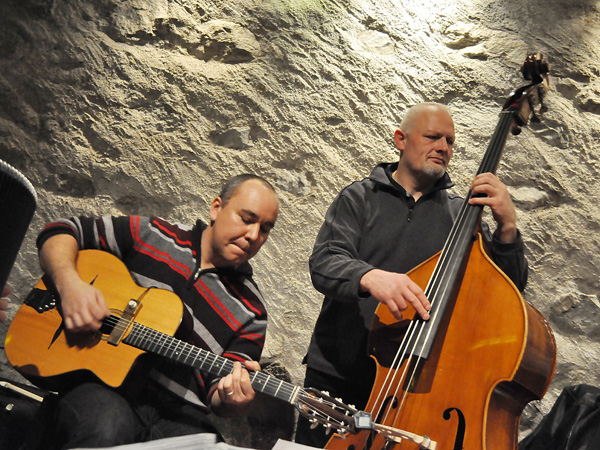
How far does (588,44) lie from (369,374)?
2102mm

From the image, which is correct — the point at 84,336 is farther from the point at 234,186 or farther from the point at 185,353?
the point at 234,186

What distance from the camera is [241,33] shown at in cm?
279

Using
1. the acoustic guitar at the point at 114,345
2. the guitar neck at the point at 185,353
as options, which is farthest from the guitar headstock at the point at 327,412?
the guitar neck at the point at 185,353

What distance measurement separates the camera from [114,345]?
1628 mm

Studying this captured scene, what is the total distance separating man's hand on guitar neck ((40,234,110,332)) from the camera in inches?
64.0

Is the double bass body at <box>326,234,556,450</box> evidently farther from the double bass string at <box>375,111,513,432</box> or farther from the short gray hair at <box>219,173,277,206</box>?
the short gray hair at <box>219,173,277,206</box>

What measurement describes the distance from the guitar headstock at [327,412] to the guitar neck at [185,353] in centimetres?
14

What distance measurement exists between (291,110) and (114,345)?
4.92 ft

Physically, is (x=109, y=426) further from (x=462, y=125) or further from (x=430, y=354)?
(x=462, y=125)

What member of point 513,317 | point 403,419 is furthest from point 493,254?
point 403,419

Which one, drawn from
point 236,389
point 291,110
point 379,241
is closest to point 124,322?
point 236,389

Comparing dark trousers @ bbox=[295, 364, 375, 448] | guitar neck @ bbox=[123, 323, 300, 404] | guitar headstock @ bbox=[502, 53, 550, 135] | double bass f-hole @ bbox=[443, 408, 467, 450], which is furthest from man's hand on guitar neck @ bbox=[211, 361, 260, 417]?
guitar headstock @ bbox=[502, 53, 550, 135]

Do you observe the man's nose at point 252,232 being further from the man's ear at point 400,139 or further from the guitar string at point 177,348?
the man's ear at point 400,139

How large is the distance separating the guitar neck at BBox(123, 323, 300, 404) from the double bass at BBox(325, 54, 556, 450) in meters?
0.29
